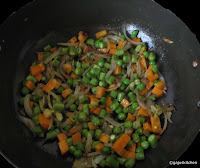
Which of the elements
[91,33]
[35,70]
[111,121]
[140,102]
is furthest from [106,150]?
[91,33]

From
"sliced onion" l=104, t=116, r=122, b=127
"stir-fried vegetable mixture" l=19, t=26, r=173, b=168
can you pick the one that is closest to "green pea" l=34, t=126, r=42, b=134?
"stir-fried vegetable mixture" l=19, t=26, r=173, b=168

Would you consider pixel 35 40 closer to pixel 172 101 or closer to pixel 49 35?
pixel 49 35

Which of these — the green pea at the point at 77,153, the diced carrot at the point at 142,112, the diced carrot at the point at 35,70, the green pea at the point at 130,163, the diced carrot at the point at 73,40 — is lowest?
the green pea at the point at 130,163

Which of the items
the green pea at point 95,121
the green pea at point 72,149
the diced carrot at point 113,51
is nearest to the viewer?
the green pea at point 72,149

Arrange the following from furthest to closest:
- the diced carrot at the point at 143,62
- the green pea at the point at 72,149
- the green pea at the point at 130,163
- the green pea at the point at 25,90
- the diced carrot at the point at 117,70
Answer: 1. the diced carrot at the point at 143,62
2. the diced carrot at the point at 117,70
3. the green pea at the point at 25,90
4. the green pea at the point at 72,149
5. the green pea at the point at 130,163

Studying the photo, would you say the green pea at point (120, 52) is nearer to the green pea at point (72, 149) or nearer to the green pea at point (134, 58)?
the green pea at point (134, 58)

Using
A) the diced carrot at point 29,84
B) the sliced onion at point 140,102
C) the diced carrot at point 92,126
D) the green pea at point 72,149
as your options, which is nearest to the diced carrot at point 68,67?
the diced carrot at point 29,84

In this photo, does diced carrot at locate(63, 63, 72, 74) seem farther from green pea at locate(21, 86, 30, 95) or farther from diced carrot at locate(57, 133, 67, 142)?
diced carrot at locate(57, 133, 67, 142)

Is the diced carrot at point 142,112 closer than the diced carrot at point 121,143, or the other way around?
the diced carrot at point 121,143
